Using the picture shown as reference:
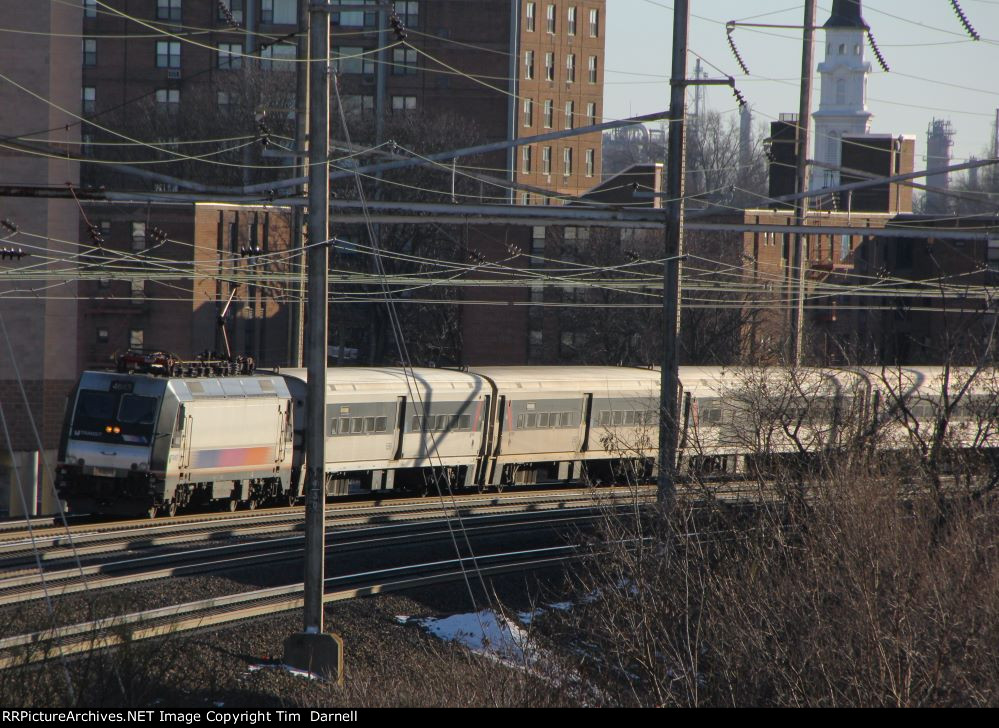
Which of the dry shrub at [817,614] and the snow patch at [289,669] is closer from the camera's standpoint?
the dry shrub at [817,614]

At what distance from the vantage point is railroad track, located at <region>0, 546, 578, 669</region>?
42.2 feet

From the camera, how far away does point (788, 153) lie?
61.6 metres

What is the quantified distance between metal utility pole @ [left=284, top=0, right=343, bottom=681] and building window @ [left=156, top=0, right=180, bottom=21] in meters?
66.3

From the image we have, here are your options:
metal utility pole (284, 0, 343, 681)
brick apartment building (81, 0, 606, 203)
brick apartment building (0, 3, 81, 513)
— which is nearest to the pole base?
metal utility pole (284, 0, 343, 681)

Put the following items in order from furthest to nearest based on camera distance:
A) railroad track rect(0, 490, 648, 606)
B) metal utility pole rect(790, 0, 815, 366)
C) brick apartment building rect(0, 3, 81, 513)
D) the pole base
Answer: brick apartment building rect(0, 3, 81, 513) → metal utility pole rect(790, 0, 815, 366) → railroad track rect(0, 490, 648, 606) → the pole base

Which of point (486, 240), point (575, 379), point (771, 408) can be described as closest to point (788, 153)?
point (486, 240)

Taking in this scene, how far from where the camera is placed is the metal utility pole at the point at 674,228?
18141mm

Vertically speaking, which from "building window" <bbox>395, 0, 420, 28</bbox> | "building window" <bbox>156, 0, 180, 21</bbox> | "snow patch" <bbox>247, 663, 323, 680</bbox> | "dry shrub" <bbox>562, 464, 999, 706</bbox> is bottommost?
"snow patch" <bbox>247, 663, 323, 680</bbox>

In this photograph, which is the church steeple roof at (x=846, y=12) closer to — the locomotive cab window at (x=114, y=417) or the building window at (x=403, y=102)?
the building window at (x=403, y=102)

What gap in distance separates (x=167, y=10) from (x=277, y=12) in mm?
6416

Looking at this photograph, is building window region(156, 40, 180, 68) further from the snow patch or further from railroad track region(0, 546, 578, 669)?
the snow patch

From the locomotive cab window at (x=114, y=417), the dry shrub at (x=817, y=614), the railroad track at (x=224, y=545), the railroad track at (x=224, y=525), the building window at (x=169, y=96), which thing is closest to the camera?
the dry shrub at (x=817, y=614)

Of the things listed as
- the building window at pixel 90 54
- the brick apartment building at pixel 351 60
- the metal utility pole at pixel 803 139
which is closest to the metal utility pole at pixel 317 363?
the metal utility pole at pixel 803 139

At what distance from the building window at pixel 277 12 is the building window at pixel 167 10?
16.3ft
